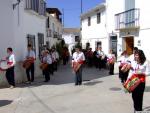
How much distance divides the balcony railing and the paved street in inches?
322

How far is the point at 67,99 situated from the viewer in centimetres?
1048

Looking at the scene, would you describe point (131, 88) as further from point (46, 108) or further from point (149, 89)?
point (149, 89)

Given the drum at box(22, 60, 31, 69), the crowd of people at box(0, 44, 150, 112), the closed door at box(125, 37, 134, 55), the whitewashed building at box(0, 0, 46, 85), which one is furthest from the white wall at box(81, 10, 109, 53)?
the drum at box(22, 60, 31, 69)

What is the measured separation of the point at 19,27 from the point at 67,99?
18.3ft

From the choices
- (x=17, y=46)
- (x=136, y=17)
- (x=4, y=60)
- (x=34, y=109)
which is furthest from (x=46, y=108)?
(x=136, y=17)

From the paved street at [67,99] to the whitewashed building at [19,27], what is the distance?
163 centimetres

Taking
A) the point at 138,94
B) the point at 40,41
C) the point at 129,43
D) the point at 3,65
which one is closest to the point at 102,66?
the point at 129,43

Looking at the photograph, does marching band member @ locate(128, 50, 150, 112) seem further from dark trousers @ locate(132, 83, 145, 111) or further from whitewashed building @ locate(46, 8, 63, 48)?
whitewashed building @ locate(46, 8, 63, 48)

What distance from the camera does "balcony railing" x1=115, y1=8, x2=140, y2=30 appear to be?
2096 centimetres

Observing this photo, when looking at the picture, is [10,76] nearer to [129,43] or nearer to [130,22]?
[130,22]

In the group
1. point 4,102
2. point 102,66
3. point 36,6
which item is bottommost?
point 4,102

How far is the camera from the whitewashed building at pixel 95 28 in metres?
29.1

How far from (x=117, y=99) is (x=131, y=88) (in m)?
2.53

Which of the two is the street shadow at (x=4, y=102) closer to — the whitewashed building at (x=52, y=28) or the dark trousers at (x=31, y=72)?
the dark trousers at (x=31, y=72)
